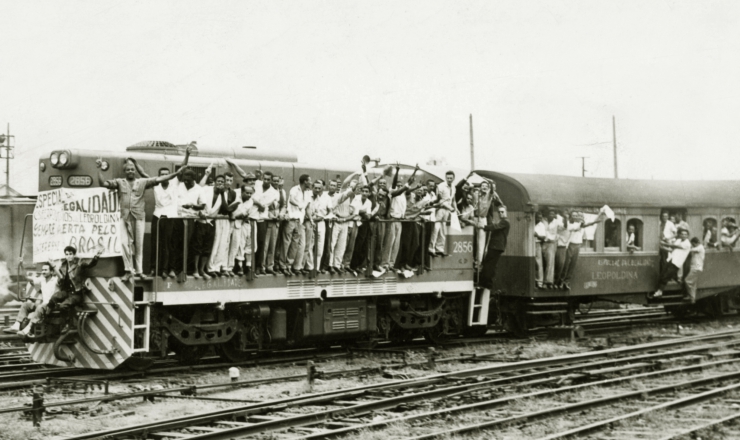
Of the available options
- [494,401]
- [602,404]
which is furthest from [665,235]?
[494,401]

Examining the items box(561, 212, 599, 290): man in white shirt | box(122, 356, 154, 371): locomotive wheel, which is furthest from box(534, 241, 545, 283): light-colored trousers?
box(122, 356, 154, 371): locomotive wheel

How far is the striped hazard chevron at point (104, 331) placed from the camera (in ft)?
44.3

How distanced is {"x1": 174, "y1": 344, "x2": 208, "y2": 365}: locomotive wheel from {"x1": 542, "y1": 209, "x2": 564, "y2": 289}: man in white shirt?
744cm

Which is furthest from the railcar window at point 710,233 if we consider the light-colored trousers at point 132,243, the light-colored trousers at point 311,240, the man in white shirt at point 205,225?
the light-colored trousers at point 132,243

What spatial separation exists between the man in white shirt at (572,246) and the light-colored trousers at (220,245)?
304 inches

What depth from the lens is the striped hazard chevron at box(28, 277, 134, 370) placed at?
13.5 m

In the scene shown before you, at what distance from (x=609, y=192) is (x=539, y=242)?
2.43 metres

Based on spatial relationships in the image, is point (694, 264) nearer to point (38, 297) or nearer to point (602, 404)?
point (602, 404)

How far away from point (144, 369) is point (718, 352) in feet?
32.3

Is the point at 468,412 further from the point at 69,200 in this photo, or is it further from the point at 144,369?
the point at 69,200

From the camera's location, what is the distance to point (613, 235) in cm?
2053

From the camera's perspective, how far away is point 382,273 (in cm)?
1667

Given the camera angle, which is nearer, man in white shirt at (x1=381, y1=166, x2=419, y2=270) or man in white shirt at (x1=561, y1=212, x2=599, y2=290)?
man in white shirt at (x1=381, y1=166, x2=419, y2=270)

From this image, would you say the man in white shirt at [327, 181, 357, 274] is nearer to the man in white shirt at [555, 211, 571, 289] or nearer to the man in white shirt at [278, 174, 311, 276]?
the man in white shirt at [278, 174, 311, 276]
